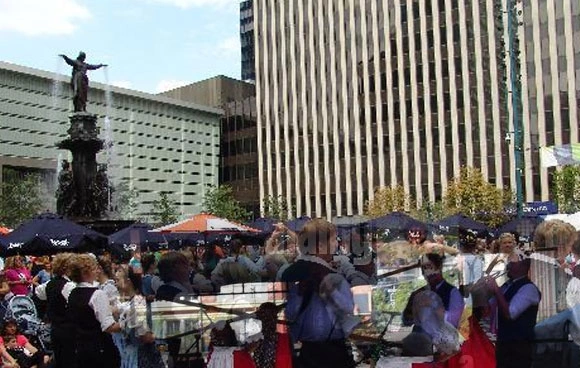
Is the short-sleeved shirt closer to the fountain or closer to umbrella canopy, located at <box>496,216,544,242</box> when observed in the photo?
umbrella canopy, located at <box>496,216,544,242</box>

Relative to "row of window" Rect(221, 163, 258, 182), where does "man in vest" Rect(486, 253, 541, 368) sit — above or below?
below

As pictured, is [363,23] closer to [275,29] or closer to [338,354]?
[275,29]

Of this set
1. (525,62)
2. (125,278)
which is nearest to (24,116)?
(525,62)

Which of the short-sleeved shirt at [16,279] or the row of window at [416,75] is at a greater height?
the row of window at [416,75]

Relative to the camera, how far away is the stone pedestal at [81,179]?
26.7m

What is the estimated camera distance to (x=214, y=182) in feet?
403

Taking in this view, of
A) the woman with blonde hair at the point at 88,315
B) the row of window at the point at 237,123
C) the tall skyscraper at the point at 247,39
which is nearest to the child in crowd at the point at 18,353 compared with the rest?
the woman with blonde hair at the point at 88,315

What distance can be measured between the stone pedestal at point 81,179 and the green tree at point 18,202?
4662 centimetres

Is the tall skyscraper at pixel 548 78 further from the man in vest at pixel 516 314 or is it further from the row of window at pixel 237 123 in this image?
the man in vest at pixel 516 314

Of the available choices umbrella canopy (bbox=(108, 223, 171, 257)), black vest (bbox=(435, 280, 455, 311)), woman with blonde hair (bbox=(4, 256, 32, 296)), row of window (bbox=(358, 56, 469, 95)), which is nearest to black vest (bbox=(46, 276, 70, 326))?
black vest (bbox=(435, 280, 455, 311))

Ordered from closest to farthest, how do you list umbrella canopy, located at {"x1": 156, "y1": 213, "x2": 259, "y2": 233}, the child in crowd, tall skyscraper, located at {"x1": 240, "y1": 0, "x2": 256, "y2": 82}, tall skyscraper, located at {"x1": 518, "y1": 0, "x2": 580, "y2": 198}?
the child in crowd → umbrella canopy, located at {"x1": 156, "y1": 213, "x2": 259, "y2": 233} → tall skyscraper, located at {"x1": 518, "y1": 0, "x2": 580, "y2": 198} → tall skyscraper, located at {"x1": 240, "y1": 0, "x2": 256, "y2": 82}

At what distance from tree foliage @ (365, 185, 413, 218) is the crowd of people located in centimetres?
6592

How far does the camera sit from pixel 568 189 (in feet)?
177

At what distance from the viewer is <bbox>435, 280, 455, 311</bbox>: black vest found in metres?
6.09
